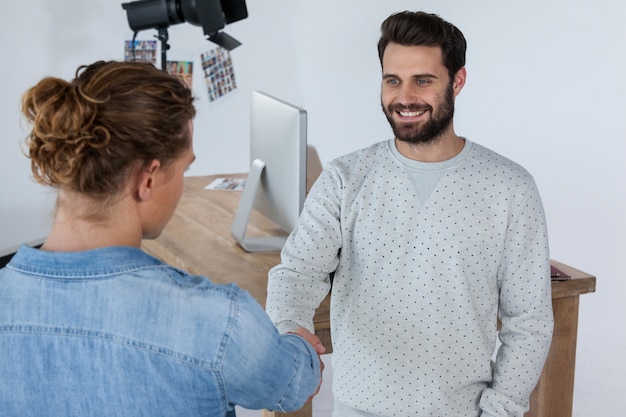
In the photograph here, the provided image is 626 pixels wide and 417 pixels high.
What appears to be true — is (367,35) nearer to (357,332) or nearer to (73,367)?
(357,332)

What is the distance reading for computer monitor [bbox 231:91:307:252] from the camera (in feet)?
8.29

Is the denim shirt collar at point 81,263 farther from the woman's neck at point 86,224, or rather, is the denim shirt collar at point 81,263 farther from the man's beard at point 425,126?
the man's beard at point 425,126

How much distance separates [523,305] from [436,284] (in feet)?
0.63

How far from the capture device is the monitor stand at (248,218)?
274 cm

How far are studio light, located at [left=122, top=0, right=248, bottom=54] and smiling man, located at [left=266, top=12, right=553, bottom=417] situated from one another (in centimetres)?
199

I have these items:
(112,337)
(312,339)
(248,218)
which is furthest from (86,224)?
(248,218)

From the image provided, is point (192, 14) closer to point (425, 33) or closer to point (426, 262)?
point (425, 33)

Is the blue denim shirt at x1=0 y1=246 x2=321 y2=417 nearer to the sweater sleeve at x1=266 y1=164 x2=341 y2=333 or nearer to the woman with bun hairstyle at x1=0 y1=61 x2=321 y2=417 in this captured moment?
the woman with bun hairstyle at x1=0 y1=61 x2=321 y2=417

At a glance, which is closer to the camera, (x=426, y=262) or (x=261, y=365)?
(x=261, y=365)

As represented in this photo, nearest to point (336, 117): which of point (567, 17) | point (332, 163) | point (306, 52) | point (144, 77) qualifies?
point (306, 52)

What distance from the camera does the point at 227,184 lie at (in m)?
3.63

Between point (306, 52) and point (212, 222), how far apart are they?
8.19ft

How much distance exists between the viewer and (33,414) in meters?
1.14

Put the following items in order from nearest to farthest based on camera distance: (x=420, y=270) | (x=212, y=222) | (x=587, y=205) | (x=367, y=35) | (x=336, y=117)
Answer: (x=420, y=270) → (x=212, y=222) → (x=587, y=205) → (x=367, y=35) → (x=336, y=117)
